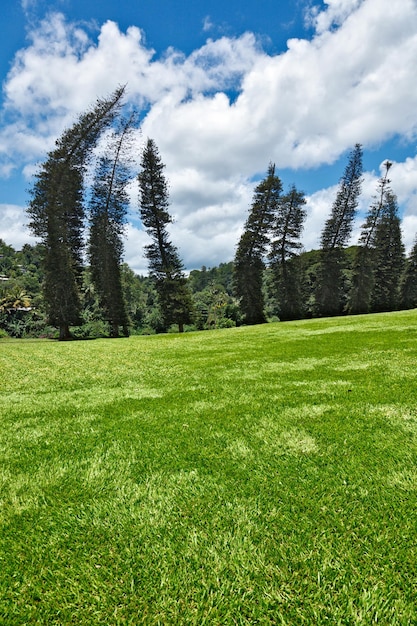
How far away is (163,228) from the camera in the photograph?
28.8 meters

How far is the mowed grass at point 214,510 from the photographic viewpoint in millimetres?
Answer: 1561

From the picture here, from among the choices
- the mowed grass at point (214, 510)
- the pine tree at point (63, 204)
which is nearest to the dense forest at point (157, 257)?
the pine tree at point (63, 204)

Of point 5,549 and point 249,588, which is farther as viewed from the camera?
point 5,549

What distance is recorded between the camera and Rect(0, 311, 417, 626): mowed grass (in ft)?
5.12

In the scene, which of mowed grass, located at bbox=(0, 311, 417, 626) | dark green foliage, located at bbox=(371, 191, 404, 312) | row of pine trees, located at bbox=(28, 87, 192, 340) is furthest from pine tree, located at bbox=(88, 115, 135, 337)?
dark green foliage, located at bbox=(371, 191, 404, 312)

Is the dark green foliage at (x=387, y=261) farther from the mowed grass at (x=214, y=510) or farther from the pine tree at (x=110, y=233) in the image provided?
the mowed grass at (x=214, y=510)

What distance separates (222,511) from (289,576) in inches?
25.0

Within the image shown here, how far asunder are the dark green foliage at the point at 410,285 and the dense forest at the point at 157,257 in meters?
0.12

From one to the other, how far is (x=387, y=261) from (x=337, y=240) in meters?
9.91

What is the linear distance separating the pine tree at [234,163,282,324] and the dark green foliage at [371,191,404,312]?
16814 millimetres

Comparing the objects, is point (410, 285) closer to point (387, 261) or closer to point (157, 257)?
point (387, 261)

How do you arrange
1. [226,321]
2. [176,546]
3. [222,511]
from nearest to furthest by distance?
[176,546] → [222,511] → [226,321]

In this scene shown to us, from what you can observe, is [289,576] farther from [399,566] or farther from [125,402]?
[125,402]

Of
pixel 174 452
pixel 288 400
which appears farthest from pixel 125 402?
pixel 288 400
